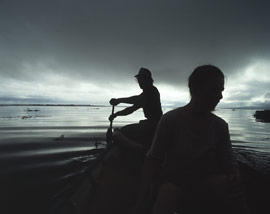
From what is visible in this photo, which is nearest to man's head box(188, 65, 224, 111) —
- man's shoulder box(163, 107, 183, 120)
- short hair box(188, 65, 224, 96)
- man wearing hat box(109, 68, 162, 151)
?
short hair box(188, 65, 224, 96)

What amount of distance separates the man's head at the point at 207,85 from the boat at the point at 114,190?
1108 mm

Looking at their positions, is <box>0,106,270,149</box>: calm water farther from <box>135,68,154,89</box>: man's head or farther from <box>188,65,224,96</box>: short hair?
<box>188,65,224,96</box>: short hair

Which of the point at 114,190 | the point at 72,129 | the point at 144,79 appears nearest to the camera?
the point at 114,190

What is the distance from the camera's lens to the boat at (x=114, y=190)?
2.20 m

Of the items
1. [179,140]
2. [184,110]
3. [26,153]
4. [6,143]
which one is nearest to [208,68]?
[184,110]

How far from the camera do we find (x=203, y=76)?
1.72 m

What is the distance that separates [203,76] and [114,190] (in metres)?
2.60

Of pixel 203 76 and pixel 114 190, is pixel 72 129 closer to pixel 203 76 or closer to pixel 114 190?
pixel 114 190

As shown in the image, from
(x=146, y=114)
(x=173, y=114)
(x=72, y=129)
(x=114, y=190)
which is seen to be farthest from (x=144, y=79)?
(x=72, y=129)

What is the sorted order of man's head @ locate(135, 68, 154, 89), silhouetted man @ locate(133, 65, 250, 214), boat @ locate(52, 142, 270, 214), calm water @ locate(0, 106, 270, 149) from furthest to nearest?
calm water @ locate(0, 106, 270, 149) → man's head @ locate(135, 68, 154, 89) → boat @ locate(52, 142, 270, 214) → silhouetted man @ locate(133, 65, 250, 214)

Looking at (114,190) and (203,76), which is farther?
(114,190)

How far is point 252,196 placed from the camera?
3.87m

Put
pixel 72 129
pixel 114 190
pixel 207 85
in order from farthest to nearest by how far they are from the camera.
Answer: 1. pixel 72 129
2. pixel 114 190
3. pixel 207 85

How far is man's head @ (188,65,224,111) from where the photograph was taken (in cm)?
171
